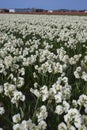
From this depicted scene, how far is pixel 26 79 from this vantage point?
18.9 ft

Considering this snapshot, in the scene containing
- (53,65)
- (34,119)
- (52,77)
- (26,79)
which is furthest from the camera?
(26,79)

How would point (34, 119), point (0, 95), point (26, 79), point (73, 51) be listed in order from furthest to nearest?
point (73, 51), point (26, 79), point (0, 95), point (34, 119)

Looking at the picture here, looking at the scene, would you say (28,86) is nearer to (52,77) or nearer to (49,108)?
(52,77)

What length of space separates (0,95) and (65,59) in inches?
54.0

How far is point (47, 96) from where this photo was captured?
366cm

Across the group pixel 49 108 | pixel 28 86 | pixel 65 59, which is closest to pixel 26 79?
pixel 28 86

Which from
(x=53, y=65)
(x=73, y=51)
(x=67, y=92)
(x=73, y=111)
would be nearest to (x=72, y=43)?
(x=73, y=51)

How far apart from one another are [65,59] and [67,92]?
1.81m

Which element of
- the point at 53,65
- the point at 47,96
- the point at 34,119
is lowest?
the point at 34,119

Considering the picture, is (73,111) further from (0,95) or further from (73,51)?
(73,51)

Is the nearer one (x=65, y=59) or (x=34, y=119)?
(x=34, y=119)

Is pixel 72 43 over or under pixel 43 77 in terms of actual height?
over

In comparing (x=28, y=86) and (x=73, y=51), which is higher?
(x=73, y=51)

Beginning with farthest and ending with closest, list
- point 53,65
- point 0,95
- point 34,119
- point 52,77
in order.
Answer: point 52,77 < point 53,65 < point 0,95 < point 34,119
